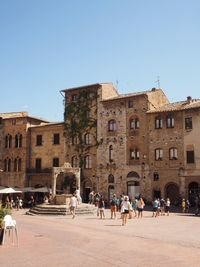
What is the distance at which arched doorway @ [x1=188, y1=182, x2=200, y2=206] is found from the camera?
117 feet

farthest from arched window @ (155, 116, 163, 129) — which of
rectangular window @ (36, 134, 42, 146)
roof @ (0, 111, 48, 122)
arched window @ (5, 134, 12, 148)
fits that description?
arched window @ (5, 134, 12, 148)

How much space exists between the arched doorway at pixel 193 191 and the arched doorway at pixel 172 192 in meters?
1.28

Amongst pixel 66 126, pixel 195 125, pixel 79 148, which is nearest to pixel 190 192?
pixel 195 125

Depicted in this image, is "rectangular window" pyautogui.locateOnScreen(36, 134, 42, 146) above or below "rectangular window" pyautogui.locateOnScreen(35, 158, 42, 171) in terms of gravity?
above

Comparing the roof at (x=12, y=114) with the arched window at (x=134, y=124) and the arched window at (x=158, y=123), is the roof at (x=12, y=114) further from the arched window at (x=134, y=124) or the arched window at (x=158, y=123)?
the arched window at (x=158, y=123)

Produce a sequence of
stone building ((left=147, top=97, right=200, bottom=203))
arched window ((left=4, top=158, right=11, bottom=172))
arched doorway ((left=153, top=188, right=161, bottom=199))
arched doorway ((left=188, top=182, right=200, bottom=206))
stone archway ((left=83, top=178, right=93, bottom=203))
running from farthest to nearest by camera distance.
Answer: arched window ((left=4, top=158, right=11, bottom=172)) < stone archway ((left=83, top=178, right=93, bottom=203)) < arched doorway ((left=153, top=188, right=161, bottom=199)) < stone building ((left=147, top=97, right=200, bottom=203)) < arched doorway ((left=188, top=182, right=200, bottom=206))

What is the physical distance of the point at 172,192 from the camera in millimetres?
37094

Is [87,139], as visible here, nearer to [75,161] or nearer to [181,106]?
[75,161]

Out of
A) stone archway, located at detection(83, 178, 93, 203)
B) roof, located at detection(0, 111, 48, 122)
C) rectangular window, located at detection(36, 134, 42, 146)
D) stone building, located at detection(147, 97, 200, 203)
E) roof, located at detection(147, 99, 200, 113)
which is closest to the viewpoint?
stone building, located at detection(147, 97, 200, 203)

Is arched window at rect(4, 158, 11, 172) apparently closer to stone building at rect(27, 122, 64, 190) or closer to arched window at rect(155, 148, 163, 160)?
stone building at rect(27, 122, 64, 190)

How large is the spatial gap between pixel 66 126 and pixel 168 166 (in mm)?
14334

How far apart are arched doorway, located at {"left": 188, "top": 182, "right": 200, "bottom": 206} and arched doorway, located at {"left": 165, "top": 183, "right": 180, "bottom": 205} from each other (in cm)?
128

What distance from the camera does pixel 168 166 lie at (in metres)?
37.2

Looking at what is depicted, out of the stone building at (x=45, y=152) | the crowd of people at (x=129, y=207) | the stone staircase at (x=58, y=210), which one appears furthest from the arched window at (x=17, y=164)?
the stone staircase at (x=58, y=210)
